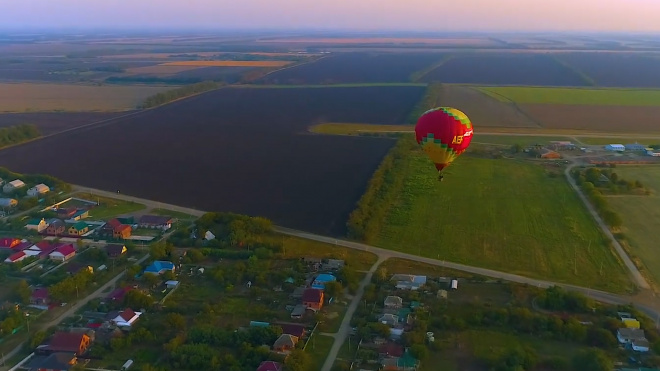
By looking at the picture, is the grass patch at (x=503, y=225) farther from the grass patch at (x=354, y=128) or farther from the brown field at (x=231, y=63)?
the brown field at (x=231, y=63)

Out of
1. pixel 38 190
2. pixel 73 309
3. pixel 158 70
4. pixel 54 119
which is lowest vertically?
pixel 158 70

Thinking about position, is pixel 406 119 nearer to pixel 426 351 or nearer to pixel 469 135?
pixel 469 135

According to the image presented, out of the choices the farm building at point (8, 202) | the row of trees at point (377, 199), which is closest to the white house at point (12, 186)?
the farm building at point (8, 202)

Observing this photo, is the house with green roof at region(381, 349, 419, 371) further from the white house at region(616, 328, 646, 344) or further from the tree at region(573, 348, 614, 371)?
the white house at region(616, 328, 646, 344)

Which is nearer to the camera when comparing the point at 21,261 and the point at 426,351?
the point at 426,351

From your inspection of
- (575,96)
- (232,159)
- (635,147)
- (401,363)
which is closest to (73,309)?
(401,363)

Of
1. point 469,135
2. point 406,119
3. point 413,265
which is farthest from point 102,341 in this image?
point 406,119

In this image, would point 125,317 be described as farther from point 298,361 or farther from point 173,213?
point 173,213
